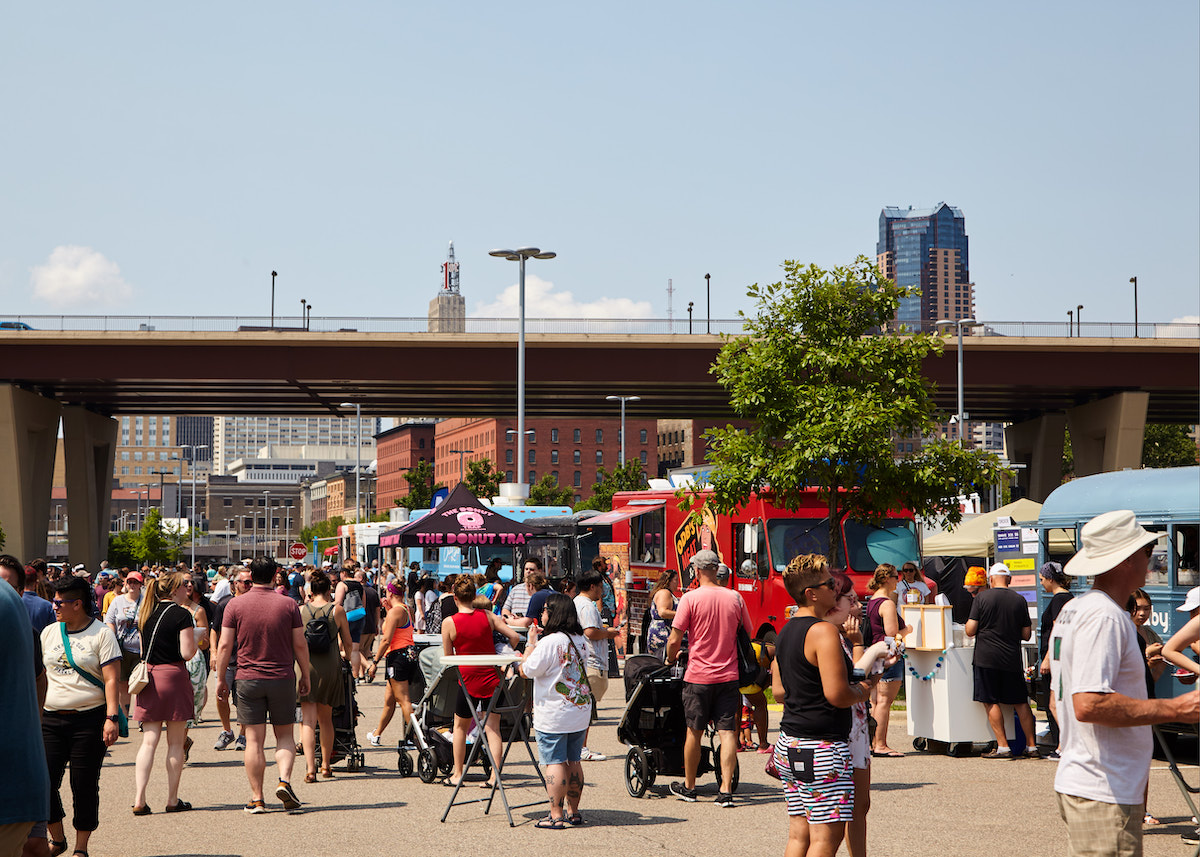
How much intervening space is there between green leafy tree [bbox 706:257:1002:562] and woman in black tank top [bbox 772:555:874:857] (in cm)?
1496

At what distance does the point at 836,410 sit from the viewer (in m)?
22.6

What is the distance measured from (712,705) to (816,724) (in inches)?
164

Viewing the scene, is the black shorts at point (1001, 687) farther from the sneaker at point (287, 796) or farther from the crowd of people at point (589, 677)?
the sneaker at point (287, 796)

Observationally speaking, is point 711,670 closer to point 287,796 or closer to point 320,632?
point 287,796

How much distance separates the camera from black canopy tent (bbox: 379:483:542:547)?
955 inches

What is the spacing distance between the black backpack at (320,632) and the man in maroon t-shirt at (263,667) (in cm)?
147

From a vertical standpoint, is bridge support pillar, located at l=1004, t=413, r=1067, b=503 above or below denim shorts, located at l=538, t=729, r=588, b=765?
above

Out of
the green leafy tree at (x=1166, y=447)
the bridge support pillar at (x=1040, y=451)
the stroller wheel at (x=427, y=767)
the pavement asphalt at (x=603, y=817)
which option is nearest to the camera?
the pavement asphalt at (x=603, y=817)

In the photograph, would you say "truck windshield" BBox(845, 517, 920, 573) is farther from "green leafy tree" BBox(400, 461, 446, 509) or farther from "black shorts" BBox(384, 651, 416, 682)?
"green leafy tree" BBox(400, 461, 446, 509)

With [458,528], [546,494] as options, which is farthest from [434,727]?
[546,494]

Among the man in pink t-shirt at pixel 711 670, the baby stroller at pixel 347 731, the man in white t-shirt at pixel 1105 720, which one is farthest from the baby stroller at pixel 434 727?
the man in white t-shirt at pixel 1105 720

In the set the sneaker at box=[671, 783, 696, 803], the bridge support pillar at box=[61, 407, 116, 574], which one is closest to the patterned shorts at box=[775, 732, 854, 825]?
the sneaker at box=[671, 783, 696, 803]

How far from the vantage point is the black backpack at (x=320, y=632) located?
12.2m

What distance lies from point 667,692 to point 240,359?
4351cm
